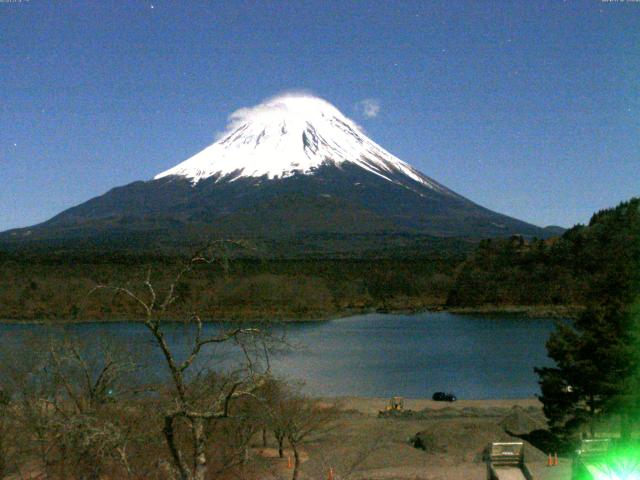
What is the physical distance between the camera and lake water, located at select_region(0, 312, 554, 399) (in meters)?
31.4

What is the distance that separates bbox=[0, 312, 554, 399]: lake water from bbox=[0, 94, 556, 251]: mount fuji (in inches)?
2078

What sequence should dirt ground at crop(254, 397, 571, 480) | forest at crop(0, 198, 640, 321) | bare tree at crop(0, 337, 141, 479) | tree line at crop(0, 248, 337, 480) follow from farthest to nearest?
forest at crop(0, 198, 640, 321)
dirt ground at crop(254, 397, 571, 480)
bare tree at crop(0, 337, 141, 479)
tree line at crop(0, 248, 337, 480)

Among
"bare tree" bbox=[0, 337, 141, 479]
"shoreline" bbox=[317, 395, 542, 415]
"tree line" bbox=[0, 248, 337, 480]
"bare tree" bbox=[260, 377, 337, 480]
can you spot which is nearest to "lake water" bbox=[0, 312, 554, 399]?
"shoreline" bbox=[317, 395, 542, 415]

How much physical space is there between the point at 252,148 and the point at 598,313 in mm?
164962

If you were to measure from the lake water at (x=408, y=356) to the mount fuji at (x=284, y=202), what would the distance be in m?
52.8

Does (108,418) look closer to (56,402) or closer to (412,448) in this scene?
(56,402)

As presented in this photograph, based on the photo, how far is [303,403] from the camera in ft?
59.6

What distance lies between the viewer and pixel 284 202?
137 m

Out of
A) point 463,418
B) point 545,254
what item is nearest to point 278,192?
point 545,254

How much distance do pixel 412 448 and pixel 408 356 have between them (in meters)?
21.7

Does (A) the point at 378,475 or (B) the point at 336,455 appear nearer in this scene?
(A) the point at 378,475

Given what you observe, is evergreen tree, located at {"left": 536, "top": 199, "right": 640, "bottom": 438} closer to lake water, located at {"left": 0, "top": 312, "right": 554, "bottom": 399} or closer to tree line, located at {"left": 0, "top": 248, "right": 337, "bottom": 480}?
tree line, located at {"left": 0, "top": 248, "right": 337, "bottom": 480}

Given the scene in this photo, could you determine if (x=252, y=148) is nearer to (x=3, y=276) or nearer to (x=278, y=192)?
(x=278, y=192)

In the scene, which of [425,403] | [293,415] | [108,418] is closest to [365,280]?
[425,403]
